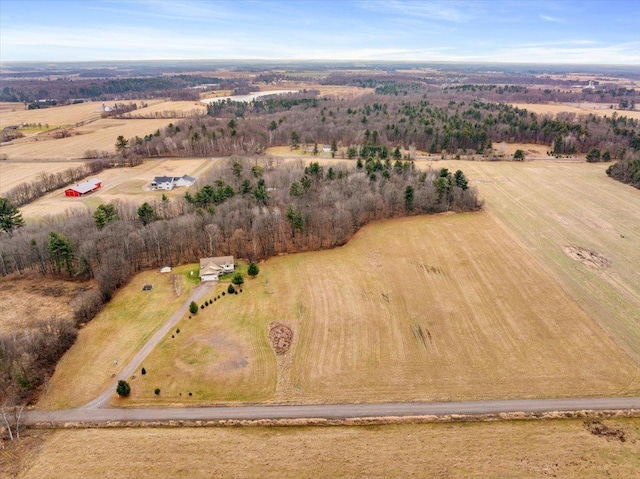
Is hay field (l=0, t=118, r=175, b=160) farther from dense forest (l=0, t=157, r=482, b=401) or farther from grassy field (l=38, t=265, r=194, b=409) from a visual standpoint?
grassy field (l=38, t=265, r=194, b=409)

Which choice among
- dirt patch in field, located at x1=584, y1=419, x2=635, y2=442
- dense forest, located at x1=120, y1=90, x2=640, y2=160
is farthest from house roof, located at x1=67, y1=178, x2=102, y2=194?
dirt patch in field, located at x1=584, y1=419, x2=635, y2=442

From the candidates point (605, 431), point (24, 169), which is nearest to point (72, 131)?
point (24, 169)

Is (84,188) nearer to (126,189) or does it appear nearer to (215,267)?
(126,189)

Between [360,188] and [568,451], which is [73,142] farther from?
[568,451]

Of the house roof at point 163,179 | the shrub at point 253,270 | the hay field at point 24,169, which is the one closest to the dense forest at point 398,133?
the hay field at point 24,169

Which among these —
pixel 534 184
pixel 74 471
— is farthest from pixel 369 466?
pixel 534 184

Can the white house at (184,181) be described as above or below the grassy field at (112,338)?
above

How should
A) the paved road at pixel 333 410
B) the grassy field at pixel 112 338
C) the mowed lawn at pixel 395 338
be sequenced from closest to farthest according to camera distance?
the paved road at pixel 333 410, the mowed lawn at pixel 395 338, the grassy field at pixel 112 338

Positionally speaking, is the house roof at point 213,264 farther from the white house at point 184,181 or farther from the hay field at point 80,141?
the hay field at point 80,141
